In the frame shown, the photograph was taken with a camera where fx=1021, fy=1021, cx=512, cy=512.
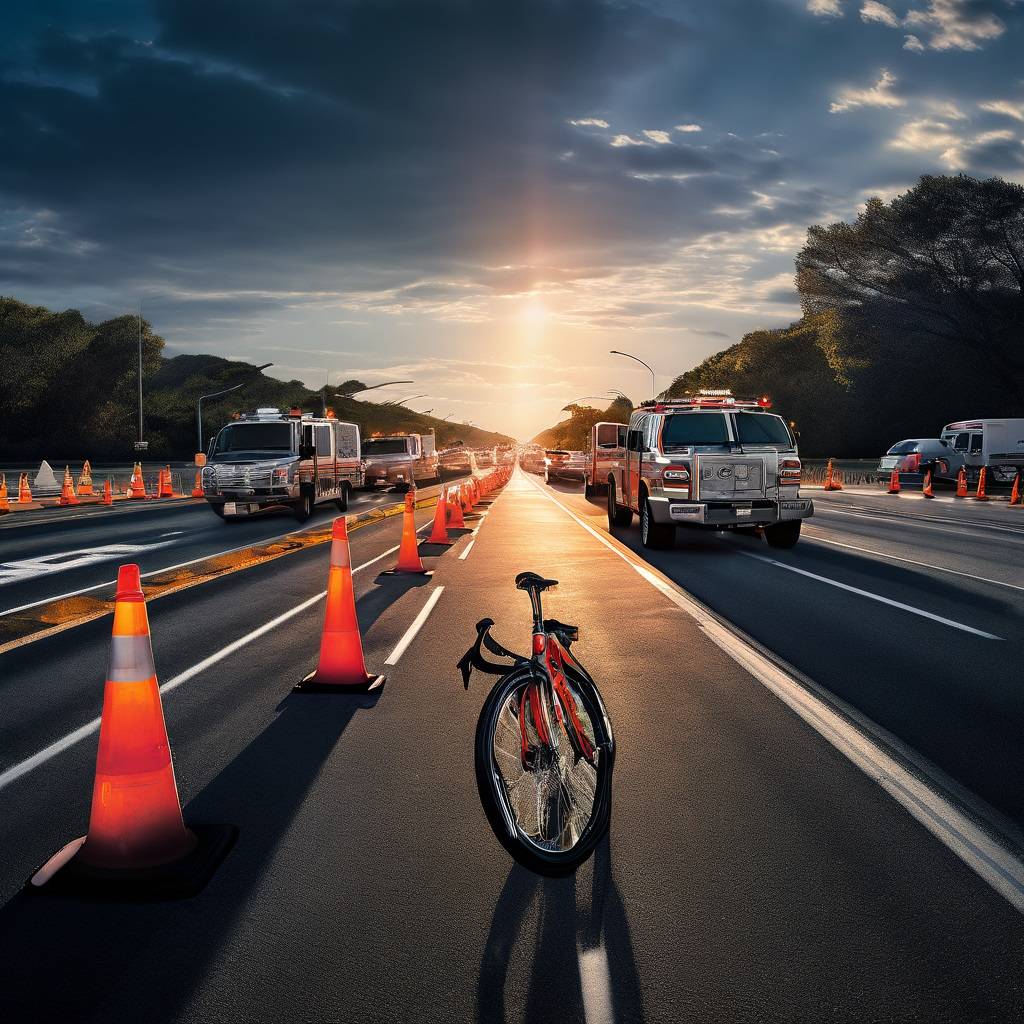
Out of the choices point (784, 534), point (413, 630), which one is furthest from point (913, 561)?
point (413, 630)

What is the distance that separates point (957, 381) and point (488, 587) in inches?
2303

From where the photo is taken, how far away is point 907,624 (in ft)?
32.8

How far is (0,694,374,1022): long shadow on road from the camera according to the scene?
3.24 meters

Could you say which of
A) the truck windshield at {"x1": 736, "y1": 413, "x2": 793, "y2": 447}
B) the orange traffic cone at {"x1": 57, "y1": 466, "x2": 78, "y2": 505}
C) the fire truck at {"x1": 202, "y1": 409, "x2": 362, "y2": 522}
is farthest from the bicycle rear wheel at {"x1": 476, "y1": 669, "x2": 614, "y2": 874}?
the orange traffic cone at {"x1": 57, "y1": 466, "x2": 78, "y2": 505}

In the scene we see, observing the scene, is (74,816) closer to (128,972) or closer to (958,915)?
(128,972)

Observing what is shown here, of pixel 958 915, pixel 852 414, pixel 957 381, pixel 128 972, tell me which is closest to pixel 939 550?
pixel 958 915

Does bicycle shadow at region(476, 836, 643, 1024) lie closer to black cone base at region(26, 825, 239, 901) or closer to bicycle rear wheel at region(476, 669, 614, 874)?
bicycle rear wheel at region(476, 669, 614, 874)

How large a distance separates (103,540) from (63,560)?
11.6 ft

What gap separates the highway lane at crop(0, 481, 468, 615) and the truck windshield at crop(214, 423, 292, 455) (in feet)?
5.82

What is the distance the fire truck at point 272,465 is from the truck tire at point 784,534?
1119cm

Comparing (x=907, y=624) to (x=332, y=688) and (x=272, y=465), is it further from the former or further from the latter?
(x=272, y=465)

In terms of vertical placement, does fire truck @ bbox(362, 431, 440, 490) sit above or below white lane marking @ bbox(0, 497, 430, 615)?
above

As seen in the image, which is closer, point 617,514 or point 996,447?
point 617,514

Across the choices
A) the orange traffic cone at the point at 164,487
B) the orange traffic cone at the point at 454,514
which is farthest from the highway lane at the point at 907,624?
the orange traffic cone at the point at 164,487
